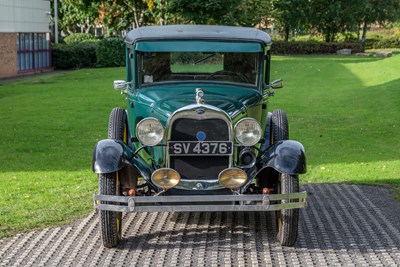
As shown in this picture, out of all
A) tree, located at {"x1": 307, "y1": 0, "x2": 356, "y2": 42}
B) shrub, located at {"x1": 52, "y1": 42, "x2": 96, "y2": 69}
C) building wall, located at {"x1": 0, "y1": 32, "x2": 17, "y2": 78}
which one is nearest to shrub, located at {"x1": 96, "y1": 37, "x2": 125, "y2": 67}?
shrub, located at {"x1": 52, "y1": 42, "x2": 96, "y2": 69}

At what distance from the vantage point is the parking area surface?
6.68 meters

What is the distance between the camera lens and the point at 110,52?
1737 inches

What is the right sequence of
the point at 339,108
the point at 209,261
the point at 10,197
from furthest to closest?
the point at 339,108 < the point at 10,197 < the point at 209,261

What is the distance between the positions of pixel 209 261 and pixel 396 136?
949 cm

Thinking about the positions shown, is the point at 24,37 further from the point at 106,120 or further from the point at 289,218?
the point at 289,218

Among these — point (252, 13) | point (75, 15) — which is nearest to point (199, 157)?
point (252, 13)

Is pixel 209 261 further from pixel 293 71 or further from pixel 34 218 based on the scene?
pixel 293 71

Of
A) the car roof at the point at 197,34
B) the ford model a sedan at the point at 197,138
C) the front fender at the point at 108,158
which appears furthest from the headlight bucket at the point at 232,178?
the car roof at the point at 197,34

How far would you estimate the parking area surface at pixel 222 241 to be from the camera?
668 centimetres

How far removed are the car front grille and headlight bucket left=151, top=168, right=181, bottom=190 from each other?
243 mm

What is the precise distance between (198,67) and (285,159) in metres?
1.80

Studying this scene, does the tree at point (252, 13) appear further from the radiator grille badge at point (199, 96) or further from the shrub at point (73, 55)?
the radiator grille badge at point (199, 96)

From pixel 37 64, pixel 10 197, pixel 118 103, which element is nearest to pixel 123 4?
pixel 37 64

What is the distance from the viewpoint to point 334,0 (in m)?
64.1
